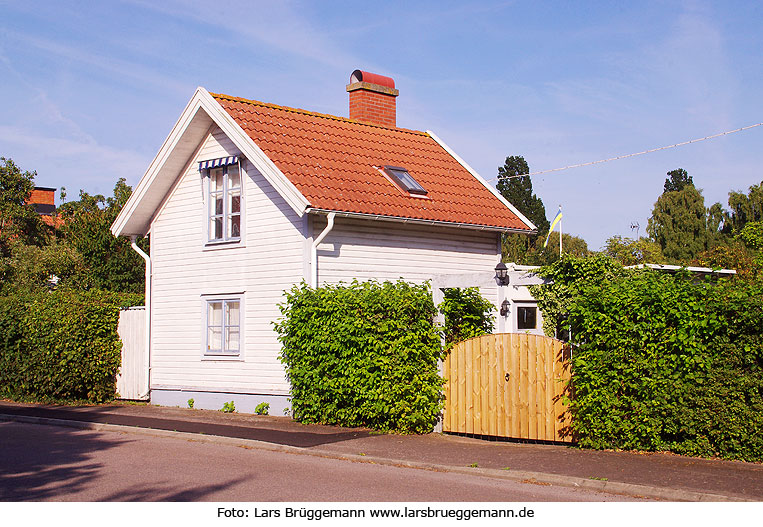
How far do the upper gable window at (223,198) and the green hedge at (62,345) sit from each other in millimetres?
3671

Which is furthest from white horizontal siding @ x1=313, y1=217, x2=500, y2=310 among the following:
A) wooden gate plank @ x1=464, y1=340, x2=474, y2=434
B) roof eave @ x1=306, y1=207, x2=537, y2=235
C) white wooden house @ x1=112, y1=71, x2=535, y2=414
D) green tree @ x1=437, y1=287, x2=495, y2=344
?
wooden gate plank @ x1=464, y1=340, x2=474, y2=434

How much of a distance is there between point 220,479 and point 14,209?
34.0 metres

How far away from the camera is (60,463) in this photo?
12.0m

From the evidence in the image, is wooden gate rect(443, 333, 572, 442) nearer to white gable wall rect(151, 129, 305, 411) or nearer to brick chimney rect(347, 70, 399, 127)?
white gable wall rect(151, 129, 305, 411)

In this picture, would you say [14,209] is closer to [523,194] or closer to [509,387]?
[509,387]

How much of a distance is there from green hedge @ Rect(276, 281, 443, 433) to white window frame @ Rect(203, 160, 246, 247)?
402 centimetres

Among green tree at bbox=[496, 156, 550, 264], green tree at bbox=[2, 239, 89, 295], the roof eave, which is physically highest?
green tree at bbox=[496, 156, 550, 264]

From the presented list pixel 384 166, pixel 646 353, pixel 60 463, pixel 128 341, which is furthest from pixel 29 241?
pixel 646 353

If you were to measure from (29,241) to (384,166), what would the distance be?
2764 cm

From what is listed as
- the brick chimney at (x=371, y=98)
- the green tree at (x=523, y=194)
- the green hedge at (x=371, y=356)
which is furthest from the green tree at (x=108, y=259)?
the green tree at (x=523, y=194)

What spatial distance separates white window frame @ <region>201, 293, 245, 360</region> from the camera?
19328 mm

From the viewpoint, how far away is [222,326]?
19969 millimetres

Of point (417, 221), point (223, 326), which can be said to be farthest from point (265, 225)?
Result: point (417, 221)

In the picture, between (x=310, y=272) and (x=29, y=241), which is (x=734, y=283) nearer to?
(x=310, y=272)
